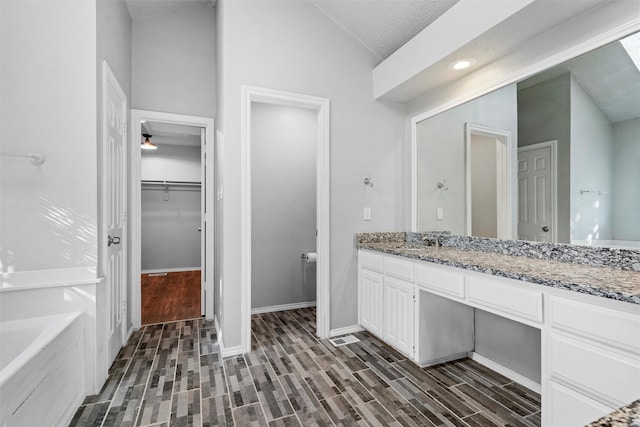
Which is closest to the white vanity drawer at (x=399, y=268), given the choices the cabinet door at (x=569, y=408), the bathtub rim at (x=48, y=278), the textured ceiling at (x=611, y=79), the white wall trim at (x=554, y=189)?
the white wall trim at (x=554, y=189)

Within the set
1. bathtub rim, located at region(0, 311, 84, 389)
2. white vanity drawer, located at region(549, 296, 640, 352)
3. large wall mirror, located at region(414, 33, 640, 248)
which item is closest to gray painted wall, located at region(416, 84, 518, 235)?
large wall mirror, located at region(414, 33, 640, 248)

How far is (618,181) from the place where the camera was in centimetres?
171

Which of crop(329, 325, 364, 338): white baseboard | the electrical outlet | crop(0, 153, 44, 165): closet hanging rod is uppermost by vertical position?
crop(0, 153, 44, 165): closet hanging rod

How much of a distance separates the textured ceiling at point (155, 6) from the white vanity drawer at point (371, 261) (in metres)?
3.05

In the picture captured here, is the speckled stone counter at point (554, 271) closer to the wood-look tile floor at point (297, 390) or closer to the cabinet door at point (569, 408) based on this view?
the cabinet door at point (569, 408)

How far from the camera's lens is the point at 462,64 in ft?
7.66

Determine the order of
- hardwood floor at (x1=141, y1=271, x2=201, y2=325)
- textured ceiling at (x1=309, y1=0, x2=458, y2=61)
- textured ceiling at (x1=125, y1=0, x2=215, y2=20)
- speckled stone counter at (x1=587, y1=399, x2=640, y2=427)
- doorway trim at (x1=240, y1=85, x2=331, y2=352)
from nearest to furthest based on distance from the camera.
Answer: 1. speckled stone counter at (x1=587, y1=399, x2=640, y2=427)
2. textured ceiling at (x1=309, y1=0, x2=458, y2=61)
3. doorway trim at (x1=240, y1=85, x2=331, y2=352)
4. textured ceiling at (x1=125, y1=0, x2=215, y2=20)
5. hardwood floor at (x1=141, y1=271, x2=201, y2=325)

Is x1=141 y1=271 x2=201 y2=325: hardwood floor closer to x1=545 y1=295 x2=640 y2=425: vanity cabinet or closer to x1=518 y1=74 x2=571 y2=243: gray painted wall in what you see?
x1=545 y1=295 x2=640 y2=425: vanity cabinet

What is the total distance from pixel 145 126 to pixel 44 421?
426 centimetres

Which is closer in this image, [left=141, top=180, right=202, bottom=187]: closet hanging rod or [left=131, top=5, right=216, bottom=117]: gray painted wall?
[left=131, top=5, right=216, bottom=117]: gray painted wall

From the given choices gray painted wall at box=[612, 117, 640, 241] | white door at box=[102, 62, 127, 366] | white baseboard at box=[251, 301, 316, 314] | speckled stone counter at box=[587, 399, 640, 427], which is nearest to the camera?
speckled stone counter at box=[587, 399, 640, 427]

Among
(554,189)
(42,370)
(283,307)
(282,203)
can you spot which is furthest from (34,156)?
(554,189)

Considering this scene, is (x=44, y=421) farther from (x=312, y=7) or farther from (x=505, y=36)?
(x=312, y=7)

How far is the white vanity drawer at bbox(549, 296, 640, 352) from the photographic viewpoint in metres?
1.17
